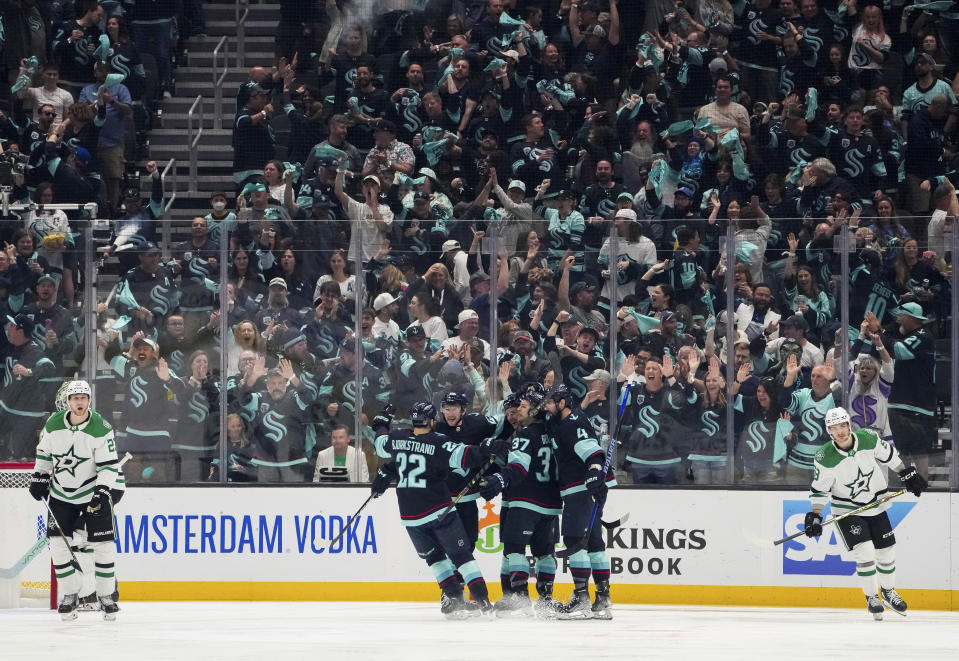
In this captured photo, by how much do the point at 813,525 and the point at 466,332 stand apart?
2.94m

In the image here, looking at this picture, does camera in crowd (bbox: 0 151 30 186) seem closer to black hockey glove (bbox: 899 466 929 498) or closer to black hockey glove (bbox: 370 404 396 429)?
black hockey glove (bbox: 370 404 396 429)

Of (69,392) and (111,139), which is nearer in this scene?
(69,392)

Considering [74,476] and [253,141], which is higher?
[253,141]

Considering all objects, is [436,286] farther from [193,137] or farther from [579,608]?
[193,137]

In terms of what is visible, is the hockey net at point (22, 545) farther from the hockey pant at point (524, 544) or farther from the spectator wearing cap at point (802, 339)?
the spectator wearing cap at point (802, 339)

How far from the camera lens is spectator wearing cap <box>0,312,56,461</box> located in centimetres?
1252

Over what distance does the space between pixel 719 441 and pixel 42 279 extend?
5.25 metres

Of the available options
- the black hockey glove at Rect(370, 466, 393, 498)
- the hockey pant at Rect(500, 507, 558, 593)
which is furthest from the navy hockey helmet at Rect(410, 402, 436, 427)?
the hockey pant at Rect(500, 507, 558, 593)

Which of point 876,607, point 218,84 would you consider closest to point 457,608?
point 876,607

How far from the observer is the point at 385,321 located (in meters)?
12.4

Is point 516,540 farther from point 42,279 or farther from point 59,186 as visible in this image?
point 59,186

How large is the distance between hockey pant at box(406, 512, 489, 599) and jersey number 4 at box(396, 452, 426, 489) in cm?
28

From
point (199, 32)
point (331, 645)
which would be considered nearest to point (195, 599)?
point (331, 645)

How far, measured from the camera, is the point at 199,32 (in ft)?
59.0
